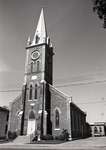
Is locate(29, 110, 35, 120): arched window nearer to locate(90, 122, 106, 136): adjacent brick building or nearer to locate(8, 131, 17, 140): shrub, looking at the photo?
locate(8, 131, 17, 140): shrub

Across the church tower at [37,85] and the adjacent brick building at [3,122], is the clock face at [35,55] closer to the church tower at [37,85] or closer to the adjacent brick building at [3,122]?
the church tower at [37,85]

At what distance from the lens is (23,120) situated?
100.0 feet

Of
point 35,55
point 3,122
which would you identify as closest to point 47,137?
point 3,122

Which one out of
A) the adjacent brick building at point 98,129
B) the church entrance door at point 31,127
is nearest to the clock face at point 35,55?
the church entrance door at point 31,127

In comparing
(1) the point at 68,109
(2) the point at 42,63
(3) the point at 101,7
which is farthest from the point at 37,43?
(3) the point at 101,7

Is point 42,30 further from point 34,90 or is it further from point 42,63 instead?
point 34,90

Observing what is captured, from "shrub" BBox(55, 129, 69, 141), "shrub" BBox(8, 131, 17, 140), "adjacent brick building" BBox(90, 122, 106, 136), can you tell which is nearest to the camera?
"shrub" BBox(55, 129, 69, 141)

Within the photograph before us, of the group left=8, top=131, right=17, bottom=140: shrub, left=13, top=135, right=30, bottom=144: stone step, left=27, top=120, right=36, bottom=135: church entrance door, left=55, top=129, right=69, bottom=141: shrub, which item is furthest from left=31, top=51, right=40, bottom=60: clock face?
left=13, top=135, right=30, bottom=144: stone step

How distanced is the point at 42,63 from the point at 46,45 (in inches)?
179

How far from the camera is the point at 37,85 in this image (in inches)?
1275

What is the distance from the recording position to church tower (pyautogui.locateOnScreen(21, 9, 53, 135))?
2938 centimetres

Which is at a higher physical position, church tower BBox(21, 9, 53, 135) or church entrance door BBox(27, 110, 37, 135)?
church tower BBox(21, 9, 53, 135)

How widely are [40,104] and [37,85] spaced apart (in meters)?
3.98

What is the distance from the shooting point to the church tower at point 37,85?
29.4m
